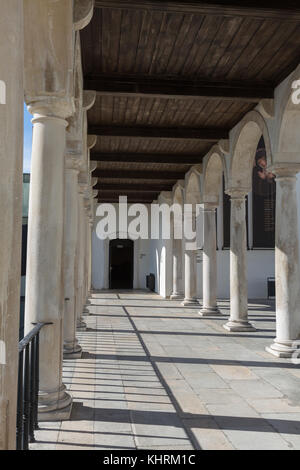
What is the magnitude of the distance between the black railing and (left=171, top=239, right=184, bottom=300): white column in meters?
12.4

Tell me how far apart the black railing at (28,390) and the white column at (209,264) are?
8081 millimetres

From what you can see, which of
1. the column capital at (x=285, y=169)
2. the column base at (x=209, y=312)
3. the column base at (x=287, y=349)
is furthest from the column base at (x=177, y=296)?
the column capital at (x=285, y=169)

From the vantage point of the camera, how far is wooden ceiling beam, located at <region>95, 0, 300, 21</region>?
4.82m

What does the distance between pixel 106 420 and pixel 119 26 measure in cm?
458

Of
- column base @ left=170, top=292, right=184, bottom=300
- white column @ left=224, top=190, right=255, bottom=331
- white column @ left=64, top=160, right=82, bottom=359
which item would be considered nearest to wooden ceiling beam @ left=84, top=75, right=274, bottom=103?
white column @ left=64, top=160, right=82, bottom=359

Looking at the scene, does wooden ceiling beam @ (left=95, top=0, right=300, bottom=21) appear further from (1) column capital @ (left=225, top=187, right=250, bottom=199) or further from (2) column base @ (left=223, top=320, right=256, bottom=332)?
(2) column base @ (left=223, top=320, right=256, bottom=332)

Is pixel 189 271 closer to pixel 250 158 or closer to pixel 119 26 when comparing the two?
pixel 250 158

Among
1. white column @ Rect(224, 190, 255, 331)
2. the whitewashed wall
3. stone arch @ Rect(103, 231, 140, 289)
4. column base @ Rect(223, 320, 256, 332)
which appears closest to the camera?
column base @ Rect(223, 320, 256, 332)

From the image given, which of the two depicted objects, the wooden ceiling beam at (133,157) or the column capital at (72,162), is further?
the wooden ceiling beam at (133,157)

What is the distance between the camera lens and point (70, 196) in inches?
264

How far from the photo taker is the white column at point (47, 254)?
408 centimetres
